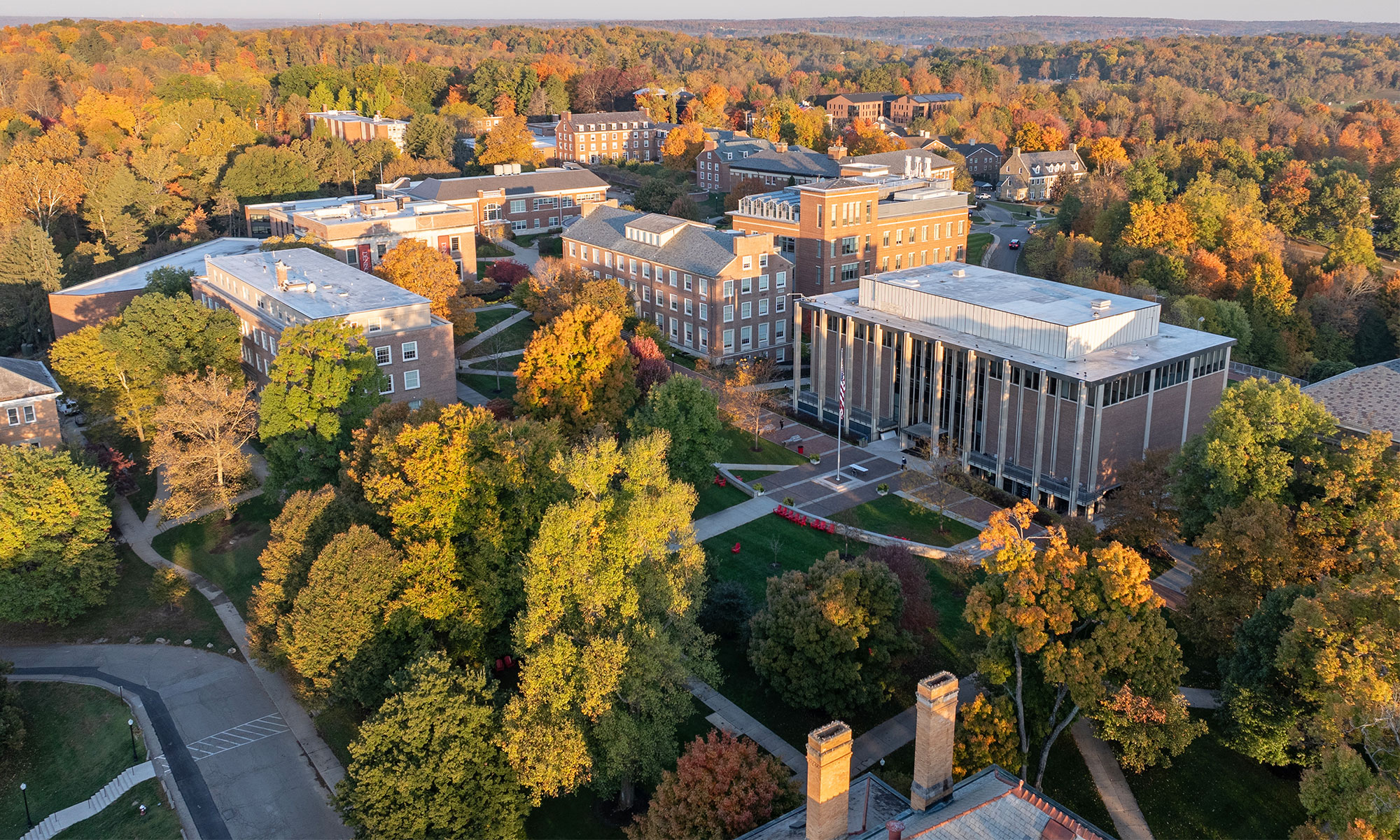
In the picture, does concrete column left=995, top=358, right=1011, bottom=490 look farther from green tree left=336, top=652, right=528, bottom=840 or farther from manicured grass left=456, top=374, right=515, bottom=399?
green tree left=336, top=652, right=528, bottom=840

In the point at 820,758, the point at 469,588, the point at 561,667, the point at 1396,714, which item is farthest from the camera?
the point at 469,588

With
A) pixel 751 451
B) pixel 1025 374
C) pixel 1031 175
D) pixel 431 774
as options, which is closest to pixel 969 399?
pixel 1025 374

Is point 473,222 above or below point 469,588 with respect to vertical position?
above

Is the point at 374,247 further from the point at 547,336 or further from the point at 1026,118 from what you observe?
the point at 1026,118

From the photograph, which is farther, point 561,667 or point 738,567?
point 738,567

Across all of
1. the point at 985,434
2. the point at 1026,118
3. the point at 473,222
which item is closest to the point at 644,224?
the point at 473,222

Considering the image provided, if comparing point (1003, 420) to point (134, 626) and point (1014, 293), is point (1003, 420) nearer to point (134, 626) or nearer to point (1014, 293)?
point (1014, 293)

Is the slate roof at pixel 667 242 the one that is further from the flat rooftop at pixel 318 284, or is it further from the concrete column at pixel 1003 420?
the concrete column at pixel 1003 420
